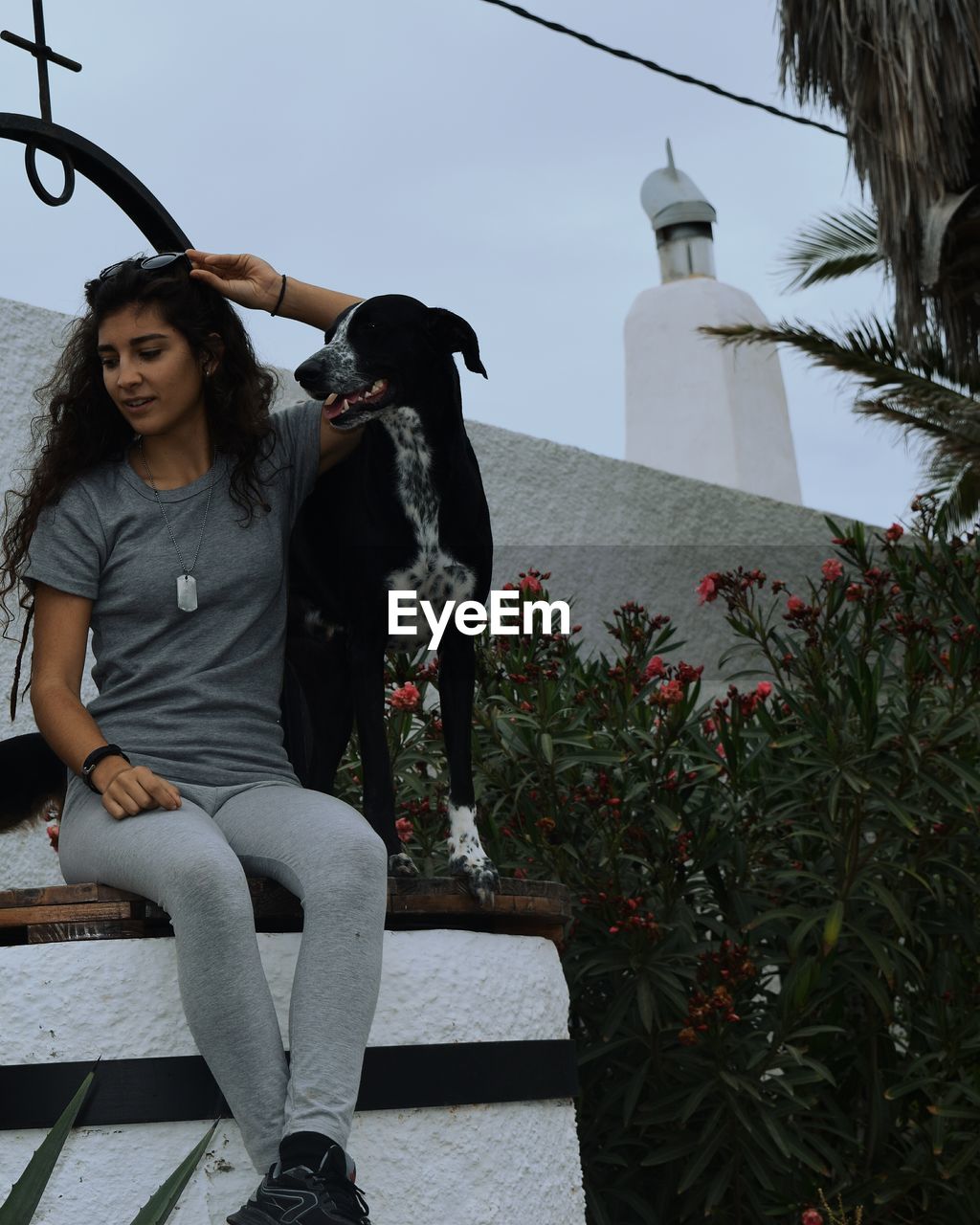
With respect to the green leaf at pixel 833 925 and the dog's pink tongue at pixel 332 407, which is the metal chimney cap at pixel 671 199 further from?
the dog's pink tongue at pixel 332 407

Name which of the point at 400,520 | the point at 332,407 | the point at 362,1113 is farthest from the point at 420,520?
the point at 362,1113

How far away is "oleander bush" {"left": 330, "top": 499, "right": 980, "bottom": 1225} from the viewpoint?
344cm

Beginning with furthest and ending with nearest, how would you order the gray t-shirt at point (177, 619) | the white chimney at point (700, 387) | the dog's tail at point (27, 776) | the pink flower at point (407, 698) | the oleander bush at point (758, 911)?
the white chimney at point (700, 387) → the pink flower at point (407, 698) → the oleander bush at point (758, 911) → the dog's tail at point (27, 776) → the gray t-shirt at point (177, 619)

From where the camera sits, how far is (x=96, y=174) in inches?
128

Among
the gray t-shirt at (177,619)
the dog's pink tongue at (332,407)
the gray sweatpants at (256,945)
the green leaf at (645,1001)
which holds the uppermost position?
the dog's pink tongue at (332,407)

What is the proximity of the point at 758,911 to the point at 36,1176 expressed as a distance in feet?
7.57

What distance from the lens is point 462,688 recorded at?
95.0 inches

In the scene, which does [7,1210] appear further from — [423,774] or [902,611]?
[902,611]

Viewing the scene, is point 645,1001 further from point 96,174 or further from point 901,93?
point 901,93

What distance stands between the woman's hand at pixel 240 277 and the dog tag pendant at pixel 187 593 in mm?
496

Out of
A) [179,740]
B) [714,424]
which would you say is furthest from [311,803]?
[714,424]

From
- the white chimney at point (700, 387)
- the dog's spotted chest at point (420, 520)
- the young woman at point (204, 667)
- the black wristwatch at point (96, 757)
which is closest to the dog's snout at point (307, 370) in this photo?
the dog's spotted chest at point (420, 520)

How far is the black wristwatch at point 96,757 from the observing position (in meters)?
2.24

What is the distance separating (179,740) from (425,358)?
2.33ft
